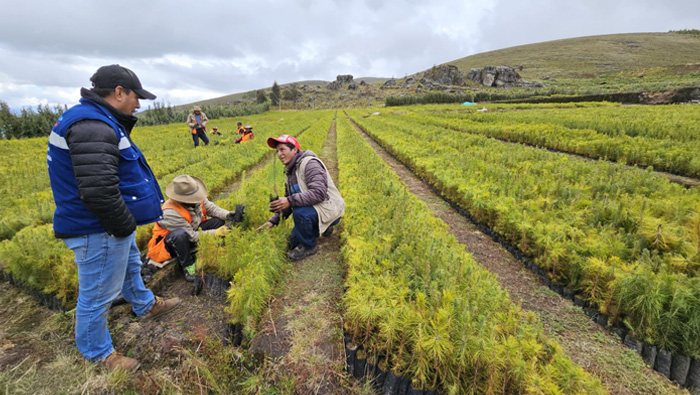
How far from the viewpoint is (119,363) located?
2.78m

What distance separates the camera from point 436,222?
5.11 metres

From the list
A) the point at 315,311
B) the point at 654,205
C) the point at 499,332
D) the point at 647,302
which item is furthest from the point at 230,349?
the point at 654,205

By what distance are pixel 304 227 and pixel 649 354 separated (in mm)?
4336

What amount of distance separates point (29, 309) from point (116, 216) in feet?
10.3

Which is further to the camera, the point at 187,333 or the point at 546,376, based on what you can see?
the point at 187,333

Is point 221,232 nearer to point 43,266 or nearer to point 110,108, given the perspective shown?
point 43,266

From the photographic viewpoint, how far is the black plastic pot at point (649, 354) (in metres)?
2.88

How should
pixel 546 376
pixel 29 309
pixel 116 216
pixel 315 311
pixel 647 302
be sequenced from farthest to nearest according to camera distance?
pixel 29 309 → pixel 315 311 → pixel 647 302 → pixel 116 216 → pixel 546 376

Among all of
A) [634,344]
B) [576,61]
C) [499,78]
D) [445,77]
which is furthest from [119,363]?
[576,61]

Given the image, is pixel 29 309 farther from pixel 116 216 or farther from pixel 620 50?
pixel 620 50

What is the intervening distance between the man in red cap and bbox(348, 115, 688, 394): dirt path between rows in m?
2.85

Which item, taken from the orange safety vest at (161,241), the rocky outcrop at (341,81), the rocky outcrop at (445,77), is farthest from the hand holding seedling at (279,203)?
the rocky outcrop at (341,81)

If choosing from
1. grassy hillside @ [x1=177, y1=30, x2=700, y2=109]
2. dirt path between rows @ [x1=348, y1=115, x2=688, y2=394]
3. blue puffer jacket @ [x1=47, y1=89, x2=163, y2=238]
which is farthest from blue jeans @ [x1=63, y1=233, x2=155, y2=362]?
grassy hillside @ [x1=177, y1=30, x2=700, y2=109]

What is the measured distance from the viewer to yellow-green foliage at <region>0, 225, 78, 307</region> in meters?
3.82
